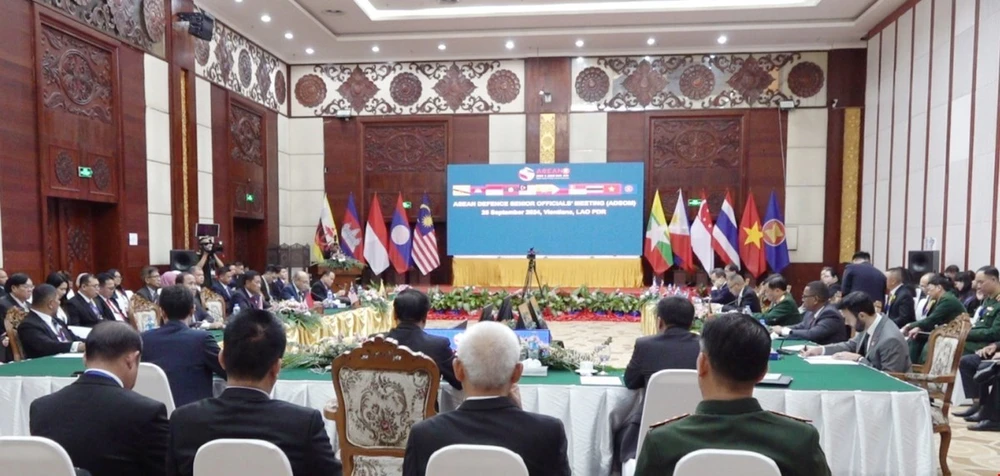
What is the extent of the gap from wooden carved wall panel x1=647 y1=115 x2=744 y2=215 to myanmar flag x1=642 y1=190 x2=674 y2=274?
1.39 ft

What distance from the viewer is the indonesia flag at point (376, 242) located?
36.2 feet

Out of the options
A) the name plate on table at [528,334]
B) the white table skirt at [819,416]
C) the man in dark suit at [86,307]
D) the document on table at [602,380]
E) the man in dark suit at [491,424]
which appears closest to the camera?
the man in dark suit at [491,424]

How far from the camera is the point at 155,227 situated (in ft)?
25.8

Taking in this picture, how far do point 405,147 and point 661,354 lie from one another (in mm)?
9610

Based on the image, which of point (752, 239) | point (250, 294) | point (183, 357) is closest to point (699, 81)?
point (752, 239)

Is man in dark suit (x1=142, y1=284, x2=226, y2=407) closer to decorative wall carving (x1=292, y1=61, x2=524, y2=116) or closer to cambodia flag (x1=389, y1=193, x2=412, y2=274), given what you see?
cambodia flag (x1=389, y1=193, x2=412, y2=274)

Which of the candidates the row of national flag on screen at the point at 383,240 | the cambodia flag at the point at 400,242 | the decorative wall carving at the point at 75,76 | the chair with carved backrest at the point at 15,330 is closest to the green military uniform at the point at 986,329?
the chair with carved backrest at the point at 15,330

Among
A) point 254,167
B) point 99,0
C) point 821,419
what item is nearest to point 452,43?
point 254,167

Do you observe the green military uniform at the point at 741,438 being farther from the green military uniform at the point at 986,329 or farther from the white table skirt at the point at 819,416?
the green military uniform at the point at 986,329

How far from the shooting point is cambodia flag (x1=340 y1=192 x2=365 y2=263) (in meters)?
11.4

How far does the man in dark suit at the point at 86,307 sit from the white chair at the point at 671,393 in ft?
16.4

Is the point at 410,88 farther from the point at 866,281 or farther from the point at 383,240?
the point at 866,281

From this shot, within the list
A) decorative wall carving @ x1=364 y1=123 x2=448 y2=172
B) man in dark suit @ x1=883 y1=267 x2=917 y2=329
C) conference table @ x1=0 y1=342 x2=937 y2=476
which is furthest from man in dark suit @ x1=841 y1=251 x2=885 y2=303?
decorative wall carving @ x1=364 y1=123 x2=448 y2=172

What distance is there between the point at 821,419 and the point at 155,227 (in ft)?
26.2
